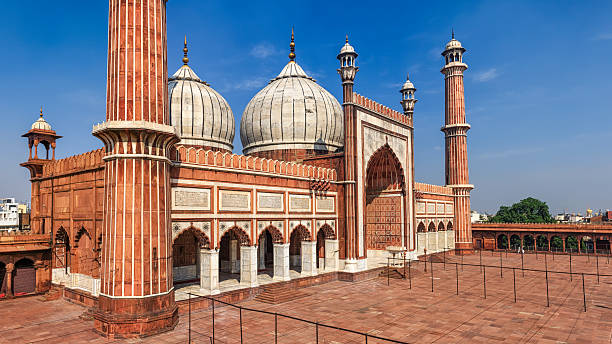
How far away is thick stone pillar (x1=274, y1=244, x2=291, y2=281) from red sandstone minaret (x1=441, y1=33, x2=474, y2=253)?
1031 inches

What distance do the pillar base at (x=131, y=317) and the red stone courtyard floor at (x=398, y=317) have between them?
37 cm

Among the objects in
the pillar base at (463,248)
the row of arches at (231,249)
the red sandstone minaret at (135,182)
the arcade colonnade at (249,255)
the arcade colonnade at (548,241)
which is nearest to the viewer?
the red sandstone minaret at (135,182)

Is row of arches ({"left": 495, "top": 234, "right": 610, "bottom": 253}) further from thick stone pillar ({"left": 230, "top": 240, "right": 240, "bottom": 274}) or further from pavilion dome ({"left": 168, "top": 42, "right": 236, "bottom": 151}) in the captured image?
pavilion dome ({"left": 168, "top": 42, "right": 236, "bottom": 151})

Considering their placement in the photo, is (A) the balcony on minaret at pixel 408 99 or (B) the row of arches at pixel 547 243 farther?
(B) the row of arches at pixel 547 243

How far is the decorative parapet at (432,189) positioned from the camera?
36841 millimetres

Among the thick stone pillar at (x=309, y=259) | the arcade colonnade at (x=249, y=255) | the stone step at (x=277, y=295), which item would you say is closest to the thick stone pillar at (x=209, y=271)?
the arcade colonnade at (x=249, y=255)

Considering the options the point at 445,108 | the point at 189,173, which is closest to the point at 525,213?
the point at 445,108

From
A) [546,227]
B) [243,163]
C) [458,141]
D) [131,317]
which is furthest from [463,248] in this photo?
[131,317]

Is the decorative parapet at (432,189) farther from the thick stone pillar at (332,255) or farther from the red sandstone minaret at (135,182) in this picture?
the red sandstone minaret at (135,182)

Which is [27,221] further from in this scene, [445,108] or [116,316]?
[445,108]

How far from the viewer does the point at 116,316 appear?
44.8 feet

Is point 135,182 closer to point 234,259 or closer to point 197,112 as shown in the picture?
point 234,259

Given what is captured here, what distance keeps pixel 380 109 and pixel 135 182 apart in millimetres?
19057

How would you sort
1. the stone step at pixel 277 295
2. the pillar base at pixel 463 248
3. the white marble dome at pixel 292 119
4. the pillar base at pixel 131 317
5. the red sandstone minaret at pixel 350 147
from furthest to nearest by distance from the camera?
the pillar base at pixel 463 248
the white marble dome at pixel 292 119
the red sandstone minaret at pixel 350 147
the stone step at pixel 277 295
the pillar base at pixel 131 317
